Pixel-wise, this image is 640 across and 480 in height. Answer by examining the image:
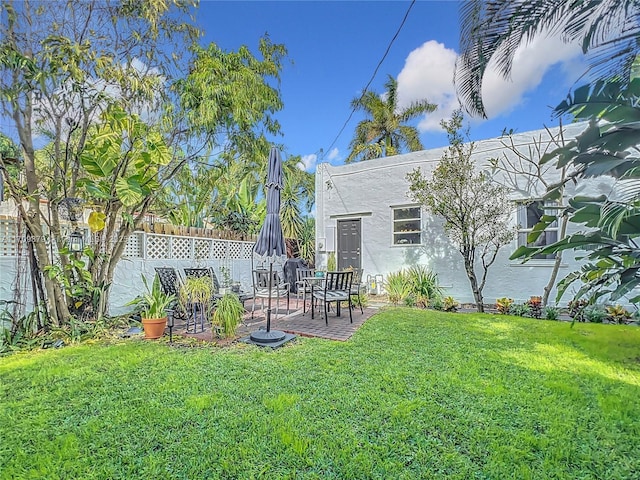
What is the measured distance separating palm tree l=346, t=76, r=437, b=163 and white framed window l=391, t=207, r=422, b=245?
6975 mm

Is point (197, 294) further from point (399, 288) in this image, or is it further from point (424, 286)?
point (424, 286)

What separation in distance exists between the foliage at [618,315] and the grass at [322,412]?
256 centimetres

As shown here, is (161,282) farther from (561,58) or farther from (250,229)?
(561,58)

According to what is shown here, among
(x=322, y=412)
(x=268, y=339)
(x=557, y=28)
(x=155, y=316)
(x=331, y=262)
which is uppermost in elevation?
(x=557, y=28)

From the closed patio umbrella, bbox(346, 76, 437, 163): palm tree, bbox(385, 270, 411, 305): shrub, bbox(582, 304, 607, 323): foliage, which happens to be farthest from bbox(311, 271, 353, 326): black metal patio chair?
bbox(346, 76, 437, 163): palm tree

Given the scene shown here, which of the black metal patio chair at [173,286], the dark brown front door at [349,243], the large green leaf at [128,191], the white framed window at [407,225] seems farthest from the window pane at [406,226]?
the large green leaf at [128,191]

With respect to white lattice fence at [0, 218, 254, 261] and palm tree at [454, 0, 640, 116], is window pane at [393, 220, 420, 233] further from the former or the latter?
palm tree at [454, 0, 640, 116]

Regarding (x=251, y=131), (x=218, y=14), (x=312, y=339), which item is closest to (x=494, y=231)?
(x=312, y=339)

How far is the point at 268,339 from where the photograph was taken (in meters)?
4.95

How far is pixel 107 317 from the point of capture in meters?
6.03

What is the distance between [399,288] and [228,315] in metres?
5.24

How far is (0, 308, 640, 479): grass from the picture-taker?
223 cm

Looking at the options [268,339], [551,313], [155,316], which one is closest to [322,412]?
[268,339]

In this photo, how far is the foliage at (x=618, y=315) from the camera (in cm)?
679
